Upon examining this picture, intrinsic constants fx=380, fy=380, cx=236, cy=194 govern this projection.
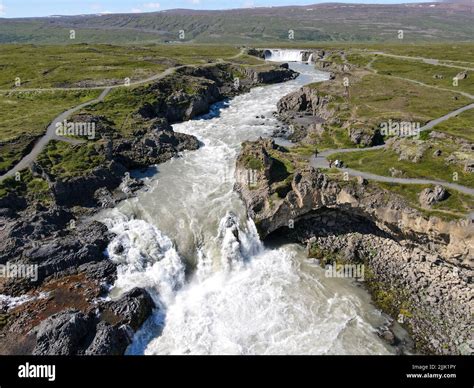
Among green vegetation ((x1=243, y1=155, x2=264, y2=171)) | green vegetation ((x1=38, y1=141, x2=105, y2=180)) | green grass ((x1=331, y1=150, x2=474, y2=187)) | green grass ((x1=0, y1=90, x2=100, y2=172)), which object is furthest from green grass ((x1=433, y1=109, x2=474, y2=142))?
green grass ((x1=0, y1=90, x2=100, y2=172))

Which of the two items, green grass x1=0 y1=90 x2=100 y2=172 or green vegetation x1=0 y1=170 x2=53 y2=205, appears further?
green grass x1=0 y1=90 x2=100 y2=172

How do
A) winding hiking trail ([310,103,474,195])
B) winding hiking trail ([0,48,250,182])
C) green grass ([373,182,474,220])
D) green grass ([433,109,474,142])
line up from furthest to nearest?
green grass ([433,109,474,142])
winding hiking trail ([0,48,250,182])
winding hiking trail ([310,103,474,195])
green grass ([373,182,474,220])

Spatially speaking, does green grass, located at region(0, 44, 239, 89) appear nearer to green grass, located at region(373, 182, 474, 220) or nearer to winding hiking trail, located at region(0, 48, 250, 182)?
winding hiking trail, located at region(0, 48, 250, 182)

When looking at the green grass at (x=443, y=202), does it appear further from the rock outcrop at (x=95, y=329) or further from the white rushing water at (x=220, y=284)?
the rock outcrop at (x=95, y=329)

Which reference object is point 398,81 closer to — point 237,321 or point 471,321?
point 471,321

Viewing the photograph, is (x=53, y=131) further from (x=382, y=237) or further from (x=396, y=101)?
(x=396, y=101)

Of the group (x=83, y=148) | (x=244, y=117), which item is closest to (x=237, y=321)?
(x=83, y=148)
